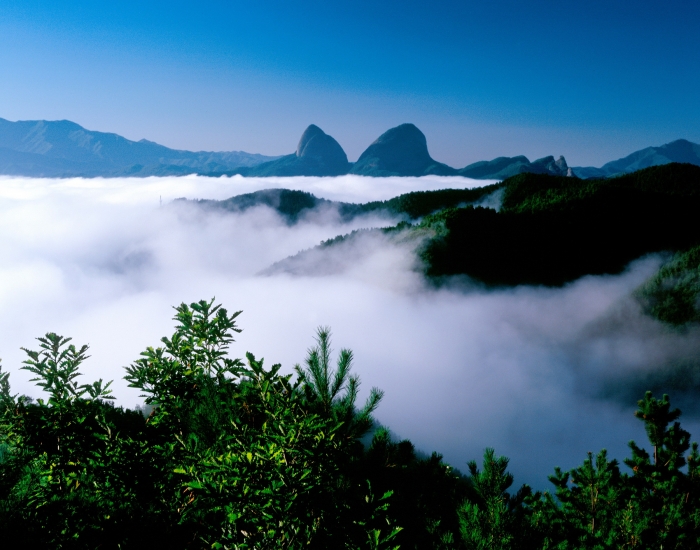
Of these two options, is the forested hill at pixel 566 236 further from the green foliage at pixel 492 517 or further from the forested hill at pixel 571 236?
the green foliage at pixel 492 517

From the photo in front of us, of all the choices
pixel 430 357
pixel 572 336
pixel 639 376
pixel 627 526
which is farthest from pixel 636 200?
pixel 627 526

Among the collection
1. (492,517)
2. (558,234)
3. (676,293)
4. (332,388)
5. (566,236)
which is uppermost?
(332,388)

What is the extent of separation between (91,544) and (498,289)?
14757 centimetres

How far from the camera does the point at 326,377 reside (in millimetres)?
5211

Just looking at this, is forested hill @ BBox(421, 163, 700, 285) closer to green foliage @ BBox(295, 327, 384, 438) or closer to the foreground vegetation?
the foreground vegetation

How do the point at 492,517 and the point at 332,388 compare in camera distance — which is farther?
the point at 332,388

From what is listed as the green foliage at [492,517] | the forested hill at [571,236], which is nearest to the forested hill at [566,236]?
the forested hill at [571,236]

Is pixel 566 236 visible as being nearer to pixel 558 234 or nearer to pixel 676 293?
pixel 558 234

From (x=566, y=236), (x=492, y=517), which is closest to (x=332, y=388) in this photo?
(x=492, y=517)

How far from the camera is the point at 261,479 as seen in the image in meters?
3.92

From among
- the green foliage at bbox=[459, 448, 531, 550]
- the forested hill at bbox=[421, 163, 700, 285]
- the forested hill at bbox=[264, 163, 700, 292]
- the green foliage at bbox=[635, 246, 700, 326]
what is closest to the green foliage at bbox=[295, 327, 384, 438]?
the green foliage at bbox=[459, 448, 531, 550]

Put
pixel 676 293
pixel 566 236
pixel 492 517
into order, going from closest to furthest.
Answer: pixel 492 517
pixel 676 293
pixel 566 236

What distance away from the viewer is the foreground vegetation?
12.7 feet

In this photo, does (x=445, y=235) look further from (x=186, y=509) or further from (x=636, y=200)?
(x=186, y=509)
